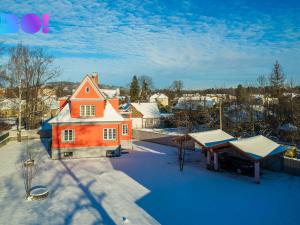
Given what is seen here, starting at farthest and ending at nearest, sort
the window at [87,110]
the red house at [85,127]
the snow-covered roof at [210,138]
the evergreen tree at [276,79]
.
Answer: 1. the evergreen tree at [276,79]
2. the window at [87,110]
3. the red house at [85,127]
4. the snow-covered roof at [210,138]

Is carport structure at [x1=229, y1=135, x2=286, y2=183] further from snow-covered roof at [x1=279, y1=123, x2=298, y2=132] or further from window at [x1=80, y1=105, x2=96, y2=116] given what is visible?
window at [x1=80, y1=105, x2=96, y2=116]

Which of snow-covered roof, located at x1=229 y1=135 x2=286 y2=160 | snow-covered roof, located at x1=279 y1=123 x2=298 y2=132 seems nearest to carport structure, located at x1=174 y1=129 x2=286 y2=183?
snow-covered roof, located at x1=229 y1=135 x2=286 y2=160

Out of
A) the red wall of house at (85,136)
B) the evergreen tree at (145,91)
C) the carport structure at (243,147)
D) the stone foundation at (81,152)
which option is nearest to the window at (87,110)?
the red wall of house at (85,136)

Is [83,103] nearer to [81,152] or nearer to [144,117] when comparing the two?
[81,152]

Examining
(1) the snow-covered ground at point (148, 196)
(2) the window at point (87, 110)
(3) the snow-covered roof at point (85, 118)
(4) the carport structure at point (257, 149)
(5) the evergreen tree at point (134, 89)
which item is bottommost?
(1) the snow-covered ground at point (148, 196)

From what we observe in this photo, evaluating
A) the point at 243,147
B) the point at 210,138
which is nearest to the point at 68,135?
the point at 210,138

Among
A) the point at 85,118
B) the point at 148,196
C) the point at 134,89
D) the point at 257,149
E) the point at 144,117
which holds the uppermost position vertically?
the point at 134,89

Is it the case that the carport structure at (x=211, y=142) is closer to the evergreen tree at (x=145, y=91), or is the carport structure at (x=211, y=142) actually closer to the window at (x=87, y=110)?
the window at (x=87, y=110)
